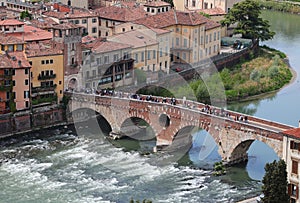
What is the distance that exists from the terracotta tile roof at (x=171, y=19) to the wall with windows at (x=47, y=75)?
512 inches

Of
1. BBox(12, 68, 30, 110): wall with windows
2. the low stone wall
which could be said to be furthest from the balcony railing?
the low stone wall

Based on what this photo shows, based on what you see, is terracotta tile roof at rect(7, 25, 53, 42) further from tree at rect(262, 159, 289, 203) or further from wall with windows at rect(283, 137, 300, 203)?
tree at rect(262, 159, 289, 203)

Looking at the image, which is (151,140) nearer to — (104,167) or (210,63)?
(104,167)

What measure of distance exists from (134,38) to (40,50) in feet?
32.7

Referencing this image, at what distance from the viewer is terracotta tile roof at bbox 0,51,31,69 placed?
54.1 metres

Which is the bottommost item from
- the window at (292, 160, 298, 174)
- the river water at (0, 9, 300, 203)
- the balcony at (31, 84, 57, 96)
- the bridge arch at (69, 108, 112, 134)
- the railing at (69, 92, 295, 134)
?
the river water at (0, 9, 300, 203)

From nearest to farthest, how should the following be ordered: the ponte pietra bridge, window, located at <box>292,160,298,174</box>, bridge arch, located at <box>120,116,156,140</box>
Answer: window, located at <box>292,160,298,174</box> → the ponte pietra bridge → bridge arch, located at <box>120,116,156,140</box>

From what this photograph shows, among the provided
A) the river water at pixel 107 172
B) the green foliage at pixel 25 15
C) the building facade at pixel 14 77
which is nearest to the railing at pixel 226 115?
→ the river water at pixel 107 172

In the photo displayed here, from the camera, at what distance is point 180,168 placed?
48.4 metres

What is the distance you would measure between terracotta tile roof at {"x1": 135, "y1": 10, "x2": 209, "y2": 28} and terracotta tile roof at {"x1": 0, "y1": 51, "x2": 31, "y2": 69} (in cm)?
1582

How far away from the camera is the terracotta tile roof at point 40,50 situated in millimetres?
56312

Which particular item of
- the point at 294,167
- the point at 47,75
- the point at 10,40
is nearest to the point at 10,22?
the point at 10,40

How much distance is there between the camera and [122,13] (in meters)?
72.2

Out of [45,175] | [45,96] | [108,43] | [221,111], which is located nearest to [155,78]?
[108,43]
